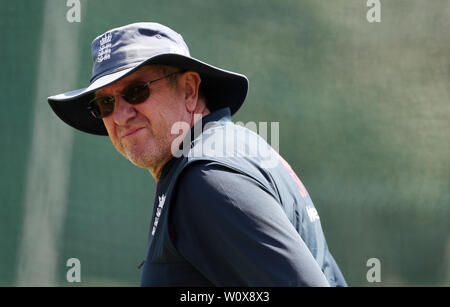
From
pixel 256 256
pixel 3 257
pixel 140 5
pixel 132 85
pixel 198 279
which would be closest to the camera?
pixel 256 256

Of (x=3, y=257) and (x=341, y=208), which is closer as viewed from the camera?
(x=3, y=257)

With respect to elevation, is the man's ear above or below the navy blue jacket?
above

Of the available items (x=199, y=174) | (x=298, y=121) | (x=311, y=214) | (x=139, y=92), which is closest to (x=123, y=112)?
(x=139, y=92)

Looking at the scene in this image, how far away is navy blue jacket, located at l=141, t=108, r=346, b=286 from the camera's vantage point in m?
1.40

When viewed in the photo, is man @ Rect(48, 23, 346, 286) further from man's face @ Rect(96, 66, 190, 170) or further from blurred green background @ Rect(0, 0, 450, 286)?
blurred green background @ Rect(0, 0, 450, 286)

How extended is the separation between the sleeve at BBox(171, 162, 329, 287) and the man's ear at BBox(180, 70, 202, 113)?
1.83 feet

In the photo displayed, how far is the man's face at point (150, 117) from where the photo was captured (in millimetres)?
1964

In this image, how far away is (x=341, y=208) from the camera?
4.85 meters

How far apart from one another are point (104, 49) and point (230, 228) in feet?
3.01

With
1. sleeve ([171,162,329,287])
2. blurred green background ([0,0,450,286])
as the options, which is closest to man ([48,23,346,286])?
sleeve ([171,162,329,287])

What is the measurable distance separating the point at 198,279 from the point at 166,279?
96 mm

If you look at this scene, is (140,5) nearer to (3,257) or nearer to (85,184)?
(85,184)

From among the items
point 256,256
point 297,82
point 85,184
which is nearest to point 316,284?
point 256,256

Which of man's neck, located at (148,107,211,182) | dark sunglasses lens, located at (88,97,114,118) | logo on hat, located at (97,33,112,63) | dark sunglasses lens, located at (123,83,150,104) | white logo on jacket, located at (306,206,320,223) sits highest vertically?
logo on hat, located at (97,33,112,63)
